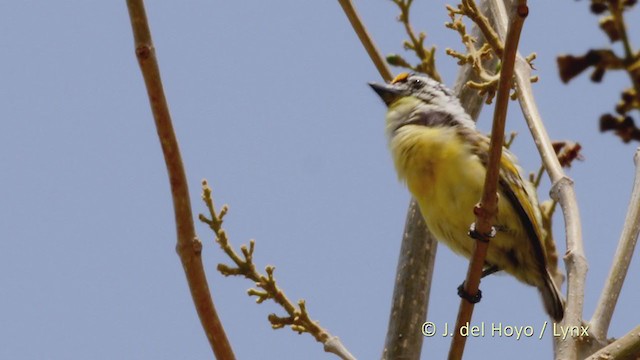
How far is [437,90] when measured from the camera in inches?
174

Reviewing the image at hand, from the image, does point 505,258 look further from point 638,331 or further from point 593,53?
point 593,53

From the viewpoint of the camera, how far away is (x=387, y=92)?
4.64 metres

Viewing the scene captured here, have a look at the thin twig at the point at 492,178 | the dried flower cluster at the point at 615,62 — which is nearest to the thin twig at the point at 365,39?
the thin twig at the point at 492,178

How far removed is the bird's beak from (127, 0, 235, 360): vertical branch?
106 inches

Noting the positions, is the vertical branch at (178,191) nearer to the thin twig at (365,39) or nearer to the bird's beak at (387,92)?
the thin twig at (365,39)

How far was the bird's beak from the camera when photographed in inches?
182

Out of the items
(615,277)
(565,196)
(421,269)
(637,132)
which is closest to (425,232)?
(421,269)

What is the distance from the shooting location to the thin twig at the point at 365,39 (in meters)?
3.99

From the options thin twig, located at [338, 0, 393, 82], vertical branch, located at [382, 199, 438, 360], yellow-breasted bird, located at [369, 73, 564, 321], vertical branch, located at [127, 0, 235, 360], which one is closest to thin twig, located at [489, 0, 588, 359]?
yellow-breasted bird, located at [369, 73, 564, 321]

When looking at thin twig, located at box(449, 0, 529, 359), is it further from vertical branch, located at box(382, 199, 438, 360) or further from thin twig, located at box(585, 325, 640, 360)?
vertical branch, located at box(382, 199, 438, 360)

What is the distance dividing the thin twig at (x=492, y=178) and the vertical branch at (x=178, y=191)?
2.71 feet

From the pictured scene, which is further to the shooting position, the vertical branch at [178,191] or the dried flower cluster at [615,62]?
the vertical branch at [178,191]

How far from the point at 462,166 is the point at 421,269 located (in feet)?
1.73

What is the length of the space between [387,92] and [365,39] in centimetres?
60
